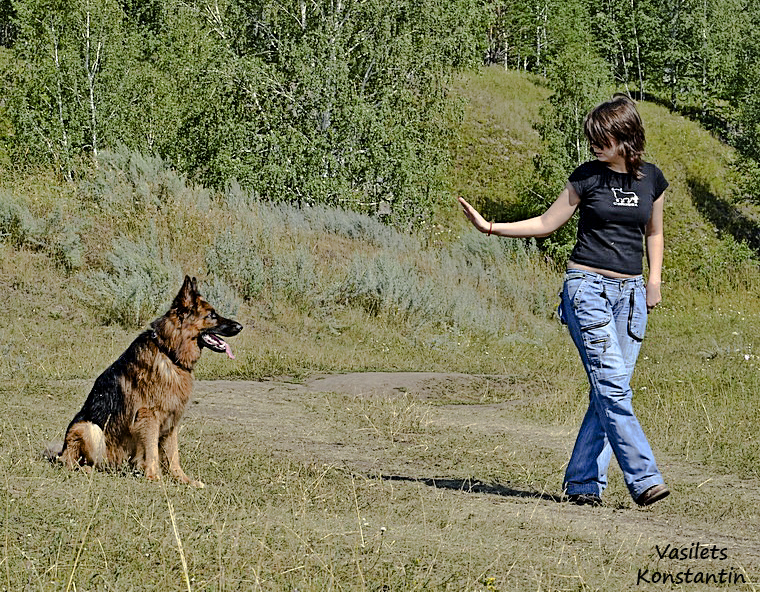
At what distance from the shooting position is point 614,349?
561 cm

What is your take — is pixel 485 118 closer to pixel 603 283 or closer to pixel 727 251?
pixel 727 251

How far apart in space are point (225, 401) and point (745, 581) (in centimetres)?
681

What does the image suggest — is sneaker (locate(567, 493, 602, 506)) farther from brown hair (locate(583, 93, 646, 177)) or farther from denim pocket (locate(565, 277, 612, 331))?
brown hair (locate(583, 93, 646, 177))

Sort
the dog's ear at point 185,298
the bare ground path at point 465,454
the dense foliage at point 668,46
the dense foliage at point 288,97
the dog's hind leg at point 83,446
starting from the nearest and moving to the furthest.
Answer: the bare ground path at point 465,454 → the dog's hind leg at point 83,446 → the dog's ear at point 185,298 → the dense foliage at point 288,97 → the dense foliage at point 668,46

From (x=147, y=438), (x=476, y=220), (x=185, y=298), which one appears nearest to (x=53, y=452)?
(x=147, y=438)

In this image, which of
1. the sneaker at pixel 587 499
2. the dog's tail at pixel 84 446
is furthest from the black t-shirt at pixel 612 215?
the dog's tail at pixel 84 446

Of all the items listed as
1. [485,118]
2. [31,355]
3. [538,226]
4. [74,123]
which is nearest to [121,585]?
[538,226]

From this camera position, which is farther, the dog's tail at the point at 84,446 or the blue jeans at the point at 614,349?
the dog's tail at the point at 84,446

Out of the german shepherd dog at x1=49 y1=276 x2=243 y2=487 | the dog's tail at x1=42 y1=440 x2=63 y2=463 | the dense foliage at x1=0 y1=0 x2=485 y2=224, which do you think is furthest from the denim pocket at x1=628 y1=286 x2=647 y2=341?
the dense foliage at x1=0 y1=0 x2=485 y2=224

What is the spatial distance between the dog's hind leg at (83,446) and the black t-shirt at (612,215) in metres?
3.32

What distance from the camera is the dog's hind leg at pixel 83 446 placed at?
244 inches

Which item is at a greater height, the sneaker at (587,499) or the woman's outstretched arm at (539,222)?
the woman's outstretched arm at (539,222)

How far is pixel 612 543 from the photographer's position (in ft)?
16.0

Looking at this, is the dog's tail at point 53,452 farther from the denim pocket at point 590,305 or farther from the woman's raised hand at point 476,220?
the denim pocket at point 590,305
